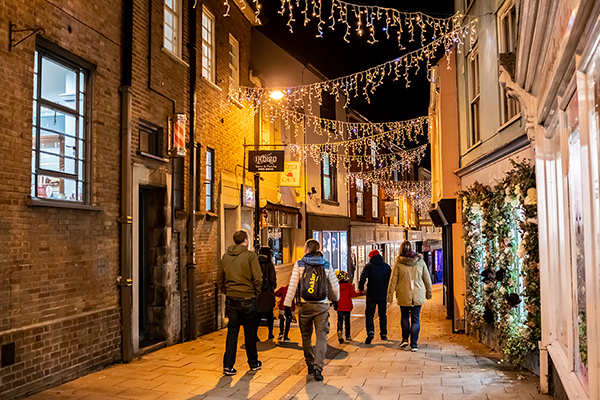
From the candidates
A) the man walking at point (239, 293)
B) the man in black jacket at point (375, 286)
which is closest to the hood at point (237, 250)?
the man walking at point (239, 293)

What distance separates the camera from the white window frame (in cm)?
1233

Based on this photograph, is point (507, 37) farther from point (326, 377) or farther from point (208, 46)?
point (208, 46)

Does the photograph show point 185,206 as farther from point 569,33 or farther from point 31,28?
point 569,33

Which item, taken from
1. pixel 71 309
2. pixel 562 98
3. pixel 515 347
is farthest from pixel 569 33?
pixel 71 309

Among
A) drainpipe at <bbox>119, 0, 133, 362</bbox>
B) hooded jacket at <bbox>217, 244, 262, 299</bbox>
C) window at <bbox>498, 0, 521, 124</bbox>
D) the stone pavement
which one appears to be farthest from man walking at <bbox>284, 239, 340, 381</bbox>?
window at <bbox>498, 0, 521, 124</bbox>

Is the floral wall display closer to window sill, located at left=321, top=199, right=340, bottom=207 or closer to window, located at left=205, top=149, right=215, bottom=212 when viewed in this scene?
window, located at left=205, top=149, right=215, bottom=212

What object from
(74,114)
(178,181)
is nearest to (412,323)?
(178,181)

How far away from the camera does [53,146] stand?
714 cm

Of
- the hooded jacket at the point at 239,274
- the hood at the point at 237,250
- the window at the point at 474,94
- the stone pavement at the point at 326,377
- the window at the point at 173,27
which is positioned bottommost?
the stone pavement at the point at 326,377

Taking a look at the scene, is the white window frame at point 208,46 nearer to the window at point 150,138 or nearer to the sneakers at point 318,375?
the window at point 150,138

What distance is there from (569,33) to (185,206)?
8.35 meters

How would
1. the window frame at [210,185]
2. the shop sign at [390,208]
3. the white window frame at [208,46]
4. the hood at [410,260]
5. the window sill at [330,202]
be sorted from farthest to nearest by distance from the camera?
the shop sign at [390,208] < the window sill at [330,202] < the white window frame at [208,46] < the window frame at [210,185] < the hood at [410,260]

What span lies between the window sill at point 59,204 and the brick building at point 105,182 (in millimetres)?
20

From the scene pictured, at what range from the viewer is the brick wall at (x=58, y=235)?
622cm
